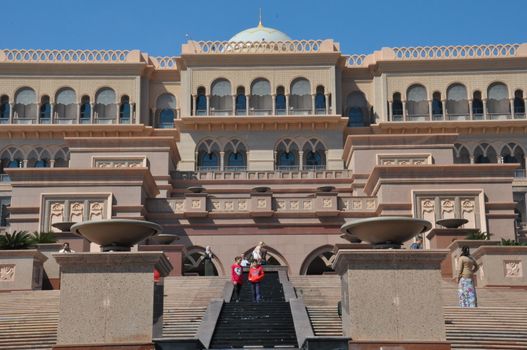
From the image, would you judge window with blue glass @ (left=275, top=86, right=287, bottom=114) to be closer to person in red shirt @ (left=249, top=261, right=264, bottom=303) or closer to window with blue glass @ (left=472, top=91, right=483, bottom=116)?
window with blue glass @ (left=472, top=91, right=483, bottom=116)

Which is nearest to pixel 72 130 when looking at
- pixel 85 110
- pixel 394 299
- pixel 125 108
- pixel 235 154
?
pixel 85 110

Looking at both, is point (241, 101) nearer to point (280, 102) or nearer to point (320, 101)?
point (280, 102)

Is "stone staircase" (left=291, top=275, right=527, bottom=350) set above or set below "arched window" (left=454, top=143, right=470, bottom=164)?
below

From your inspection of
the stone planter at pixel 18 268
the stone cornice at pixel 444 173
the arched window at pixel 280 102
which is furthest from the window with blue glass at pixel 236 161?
the stone planter at pixel 18 268

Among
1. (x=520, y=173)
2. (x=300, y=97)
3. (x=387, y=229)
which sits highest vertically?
(x=300, y=97)

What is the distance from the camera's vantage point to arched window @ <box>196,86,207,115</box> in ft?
206

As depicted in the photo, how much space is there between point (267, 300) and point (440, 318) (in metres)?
8.73

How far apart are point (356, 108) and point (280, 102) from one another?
5.95 m

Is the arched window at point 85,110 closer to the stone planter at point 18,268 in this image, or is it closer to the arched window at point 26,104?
the arched window at point 26,104

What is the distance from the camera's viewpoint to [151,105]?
216 feet

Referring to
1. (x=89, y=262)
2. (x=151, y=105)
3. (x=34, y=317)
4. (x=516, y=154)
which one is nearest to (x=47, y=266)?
(x=34, y=317)

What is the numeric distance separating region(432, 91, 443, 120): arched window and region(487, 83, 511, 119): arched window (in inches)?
129

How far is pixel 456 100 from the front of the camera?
64.3 m

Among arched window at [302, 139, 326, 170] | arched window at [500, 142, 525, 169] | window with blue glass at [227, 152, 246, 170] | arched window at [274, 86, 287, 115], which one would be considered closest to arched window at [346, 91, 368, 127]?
arched window at [274, 86, 287, 115]
